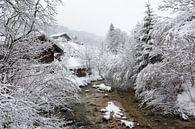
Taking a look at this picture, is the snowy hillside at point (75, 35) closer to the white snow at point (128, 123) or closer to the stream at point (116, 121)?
the stream at point (116, 121)

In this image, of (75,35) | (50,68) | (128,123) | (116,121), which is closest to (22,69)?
(50,68)

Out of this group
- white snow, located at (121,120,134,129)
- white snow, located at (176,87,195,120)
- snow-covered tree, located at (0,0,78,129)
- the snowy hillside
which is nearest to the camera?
snow-covered tree, located at (0,0,78,129)

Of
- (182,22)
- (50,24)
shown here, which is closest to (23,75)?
(50,24)

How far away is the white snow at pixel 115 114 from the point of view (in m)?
13.7

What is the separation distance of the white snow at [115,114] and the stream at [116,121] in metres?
0.29

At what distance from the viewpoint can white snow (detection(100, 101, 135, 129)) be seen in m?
13.7

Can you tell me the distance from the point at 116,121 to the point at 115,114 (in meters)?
1.53

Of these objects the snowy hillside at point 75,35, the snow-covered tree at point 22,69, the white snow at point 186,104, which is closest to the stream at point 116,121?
the white snow at point 186,104

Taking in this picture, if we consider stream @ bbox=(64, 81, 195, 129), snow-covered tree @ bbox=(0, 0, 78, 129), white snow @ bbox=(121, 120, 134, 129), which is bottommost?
white snow @ bbox=(121, 120, 134, 129)

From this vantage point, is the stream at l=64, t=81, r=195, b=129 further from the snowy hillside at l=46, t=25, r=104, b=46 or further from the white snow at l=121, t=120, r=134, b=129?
the snowy hillside at l=46, t=25, r=104, b=46

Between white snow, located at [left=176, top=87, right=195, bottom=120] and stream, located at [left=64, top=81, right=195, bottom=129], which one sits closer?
stream, located at [left=64, top=81, right=195, bottom=129]

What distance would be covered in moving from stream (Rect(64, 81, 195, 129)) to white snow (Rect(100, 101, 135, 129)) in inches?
11.5

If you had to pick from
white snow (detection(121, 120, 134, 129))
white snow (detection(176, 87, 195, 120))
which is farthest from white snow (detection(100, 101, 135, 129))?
white snow (detection(176, 87, 195, 120))

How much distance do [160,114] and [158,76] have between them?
2833mm
